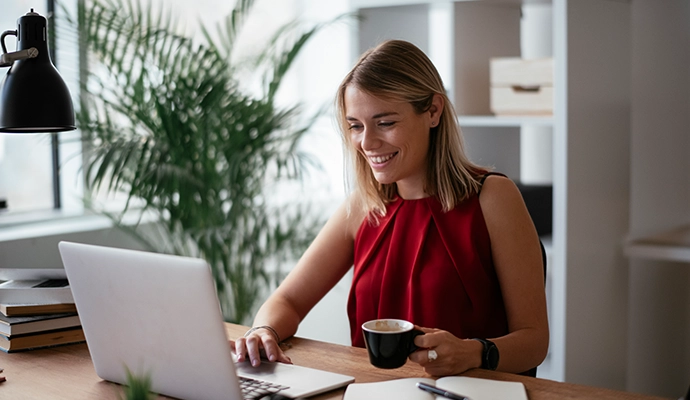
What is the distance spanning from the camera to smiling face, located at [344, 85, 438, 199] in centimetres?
191

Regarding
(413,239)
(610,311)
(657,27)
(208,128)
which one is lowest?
(610,311)

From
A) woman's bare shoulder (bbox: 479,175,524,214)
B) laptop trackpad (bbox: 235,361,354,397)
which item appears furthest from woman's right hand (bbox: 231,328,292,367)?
woman's bare shoulder (bbox: 479,175,524,214)

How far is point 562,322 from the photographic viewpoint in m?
2.73

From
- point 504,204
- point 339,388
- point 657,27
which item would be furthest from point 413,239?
point 657,27

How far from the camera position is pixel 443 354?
4.88 ft

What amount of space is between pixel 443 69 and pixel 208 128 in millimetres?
1329

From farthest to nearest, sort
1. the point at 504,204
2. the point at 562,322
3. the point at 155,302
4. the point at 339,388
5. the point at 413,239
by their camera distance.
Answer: the point at 562,322 < the point at 413,239 < the point at 504,204 < the point at 339,388 < the point at 155,302

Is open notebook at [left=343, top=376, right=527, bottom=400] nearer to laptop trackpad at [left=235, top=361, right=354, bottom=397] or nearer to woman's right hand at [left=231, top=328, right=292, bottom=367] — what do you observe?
laptop trackpad at [left=235, top=361, right=354, bottom=397]

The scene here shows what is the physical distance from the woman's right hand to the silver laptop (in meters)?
0.05

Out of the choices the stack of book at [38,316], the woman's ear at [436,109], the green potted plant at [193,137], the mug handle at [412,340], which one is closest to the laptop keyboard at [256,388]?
the mug handle at [412,340]

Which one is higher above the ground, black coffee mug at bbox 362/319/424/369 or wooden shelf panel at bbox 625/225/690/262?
black coffee mug at bbox 362/319/424/369

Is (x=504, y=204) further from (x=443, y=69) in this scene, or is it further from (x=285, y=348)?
(x=443, y=69)

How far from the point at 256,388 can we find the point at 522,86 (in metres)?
1.83

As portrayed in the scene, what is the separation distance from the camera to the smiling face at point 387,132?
6.28 feet
